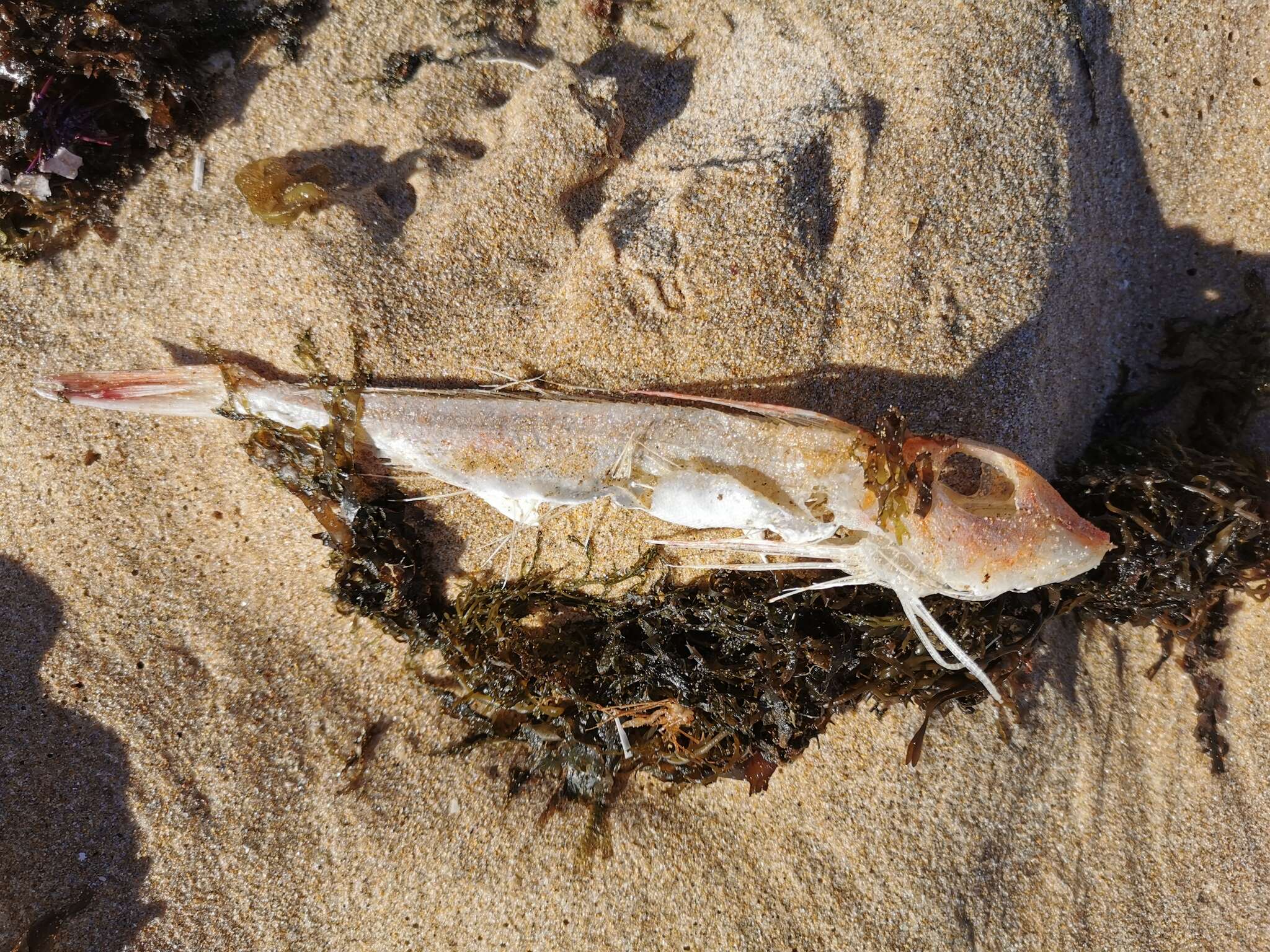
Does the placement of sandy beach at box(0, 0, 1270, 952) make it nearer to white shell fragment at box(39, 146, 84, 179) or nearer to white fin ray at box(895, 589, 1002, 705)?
white shell fragment at box(39, 146, 84, 179)

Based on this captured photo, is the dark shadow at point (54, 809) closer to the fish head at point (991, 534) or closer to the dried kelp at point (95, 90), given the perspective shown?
the dried kelp at point (95, 90)

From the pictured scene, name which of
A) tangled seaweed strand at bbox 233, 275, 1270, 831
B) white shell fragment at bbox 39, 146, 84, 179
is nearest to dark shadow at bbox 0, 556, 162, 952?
tangled seaweed strand at bbox 233, 275, 1270, 831

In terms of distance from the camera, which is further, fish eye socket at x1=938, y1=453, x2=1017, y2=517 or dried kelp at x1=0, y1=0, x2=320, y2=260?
fish eye socket at x1=938, y1=453, x2=1017, y2=517

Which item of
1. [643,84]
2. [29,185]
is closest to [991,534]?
[643,84]

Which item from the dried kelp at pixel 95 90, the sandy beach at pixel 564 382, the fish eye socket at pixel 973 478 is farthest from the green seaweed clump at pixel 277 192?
the fish eye socket at pixel 973 478

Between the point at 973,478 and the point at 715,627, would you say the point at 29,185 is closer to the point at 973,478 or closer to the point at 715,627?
the point at 715,627

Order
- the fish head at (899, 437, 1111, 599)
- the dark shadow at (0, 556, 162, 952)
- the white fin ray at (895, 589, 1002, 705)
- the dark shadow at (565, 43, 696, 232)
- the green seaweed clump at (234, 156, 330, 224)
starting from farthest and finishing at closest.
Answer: the dark shadow at (565, 43, 696, 232) < the dark shadow at (0, 556, 162, 952) < the green seaweed clump at (234, 156, 330, 224) < the fish head at (899, 437, 1111, 599) < the white fin ray at (895, 589, 1002, 705)

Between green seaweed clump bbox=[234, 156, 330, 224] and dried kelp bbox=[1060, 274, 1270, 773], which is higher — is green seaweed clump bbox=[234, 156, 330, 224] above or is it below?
above
